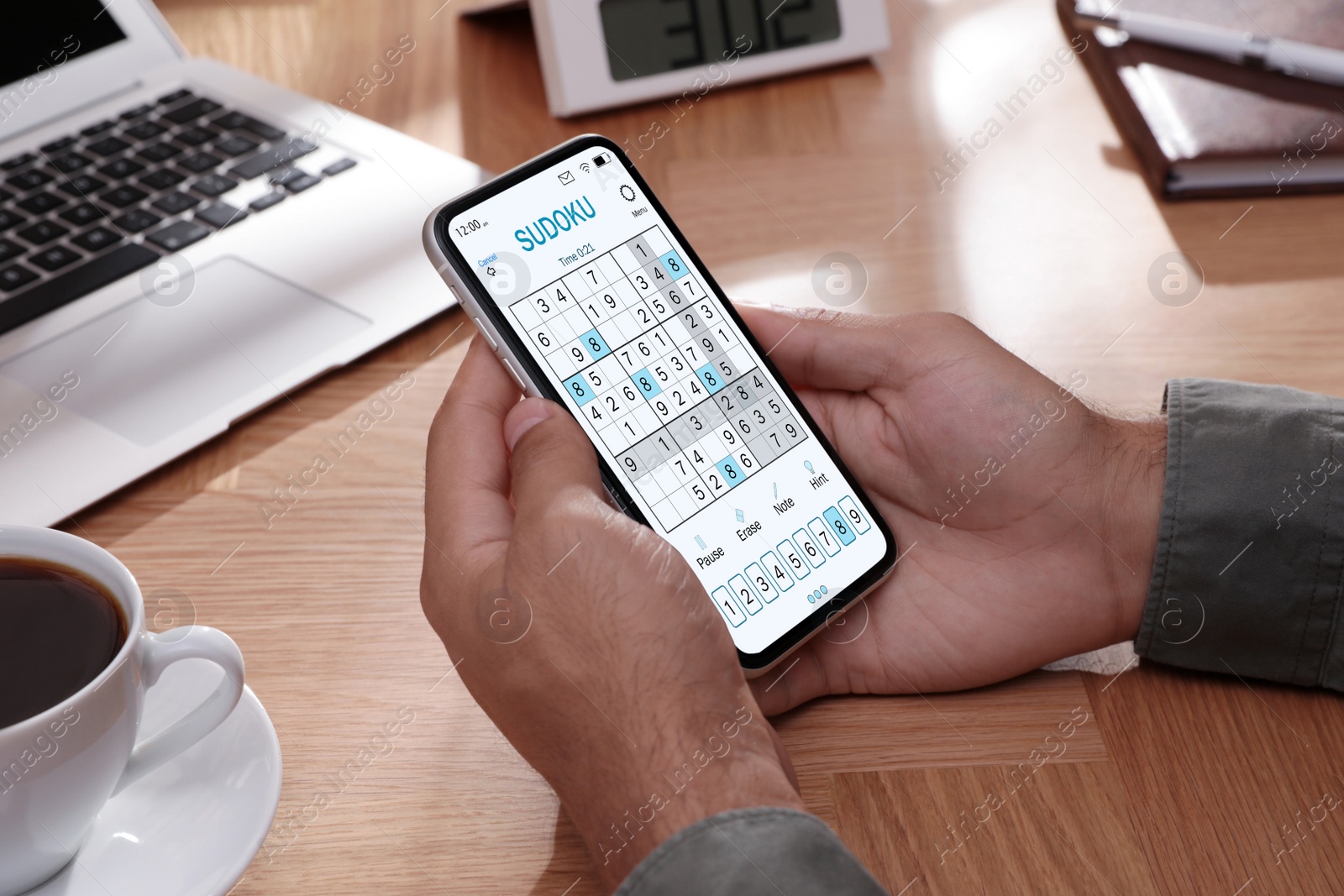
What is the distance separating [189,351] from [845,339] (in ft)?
1.24

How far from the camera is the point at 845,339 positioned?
546mm

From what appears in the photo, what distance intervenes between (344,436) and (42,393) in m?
0.17

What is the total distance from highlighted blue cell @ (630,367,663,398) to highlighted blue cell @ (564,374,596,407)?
0.08ft

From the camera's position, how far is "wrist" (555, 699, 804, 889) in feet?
1.19

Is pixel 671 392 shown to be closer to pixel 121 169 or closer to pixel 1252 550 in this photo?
pixel 1252 550

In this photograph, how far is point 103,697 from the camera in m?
0.35

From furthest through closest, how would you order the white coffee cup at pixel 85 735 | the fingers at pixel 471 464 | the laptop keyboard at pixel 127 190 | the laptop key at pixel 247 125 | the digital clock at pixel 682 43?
the digital clock at pixel 682 43 < the laptop key at pixel 247 125 < the laptop keyboard at pixel 127 190 < the fingers at pixel 471 464 < the white coffee cup at pixel 85 735

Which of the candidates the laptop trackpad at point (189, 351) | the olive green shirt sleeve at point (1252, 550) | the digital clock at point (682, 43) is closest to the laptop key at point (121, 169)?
the laptop trackpad at point (189, 351)

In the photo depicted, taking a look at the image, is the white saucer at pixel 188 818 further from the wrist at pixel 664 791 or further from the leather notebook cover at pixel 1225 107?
the leather notebook cover at pixel 1225 107

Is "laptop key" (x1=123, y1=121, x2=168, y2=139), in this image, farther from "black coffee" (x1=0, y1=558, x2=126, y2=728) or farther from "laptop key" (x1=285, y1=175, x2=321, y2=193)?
"black coffee" (x1=0, y1=558, x2=126, y2=728)

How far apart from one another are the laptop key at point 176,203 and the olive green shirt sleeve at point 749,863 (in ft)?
1.82

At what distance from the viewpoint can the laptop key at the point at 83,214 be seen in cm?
68

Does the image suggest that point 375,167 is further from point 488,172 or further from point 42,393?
point 42,393

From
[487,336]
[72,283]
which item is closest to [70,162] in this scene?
[72,283]
